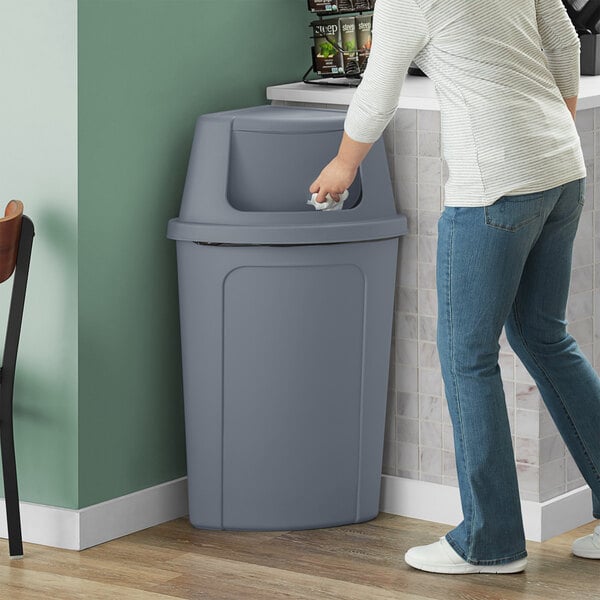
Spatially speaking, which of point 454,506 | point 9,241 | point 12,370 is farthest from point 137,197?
point 454,506

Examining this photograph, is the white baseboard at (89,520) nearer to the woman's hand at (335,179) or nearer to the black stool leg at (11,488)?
the black stool leg at (11,488)

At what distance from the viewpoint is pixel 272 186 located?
3164 millimetres

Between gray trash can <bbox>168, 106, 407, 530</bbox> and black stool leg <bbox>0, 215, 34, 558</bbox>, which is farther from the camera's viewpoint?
gray trash can <bbox>168, 106, 407, 530</bbox>

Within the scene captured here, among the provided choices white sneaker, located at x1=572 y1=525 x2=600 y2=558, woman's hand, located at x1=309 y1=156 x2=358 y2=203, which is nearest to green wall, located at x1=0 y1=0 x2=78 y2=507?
woman's hand, located at x1=309 y1=156 x2=358 y2=203

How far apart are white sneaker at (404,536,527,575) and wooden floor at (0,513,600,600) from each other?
1 cm

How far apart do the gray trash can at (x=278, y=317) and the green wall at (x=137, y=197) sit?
91 millimetres

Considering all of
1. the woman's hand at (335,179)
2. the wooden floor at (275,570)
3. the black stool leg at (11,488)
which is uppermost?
the woman's hand at (335,179)

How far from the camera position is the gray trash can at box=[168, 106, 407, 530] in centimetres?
310

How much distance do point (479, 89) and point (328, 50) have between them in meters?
0.99

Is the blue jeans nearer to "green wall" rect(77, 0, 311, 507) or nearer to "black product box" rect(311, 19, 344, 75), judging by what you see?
"green wall" rect(77, 0, 311, 507)

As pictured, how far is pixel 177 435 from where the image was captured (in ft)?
11.1

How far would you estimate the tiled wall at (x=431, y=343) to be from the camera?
10.3 feet

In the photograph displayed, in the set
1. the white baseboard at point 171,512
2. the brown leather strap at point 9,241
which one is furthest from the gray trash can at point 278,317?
the brown leather strap at point 9,241

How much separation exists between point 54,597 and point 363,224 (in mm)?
1026
